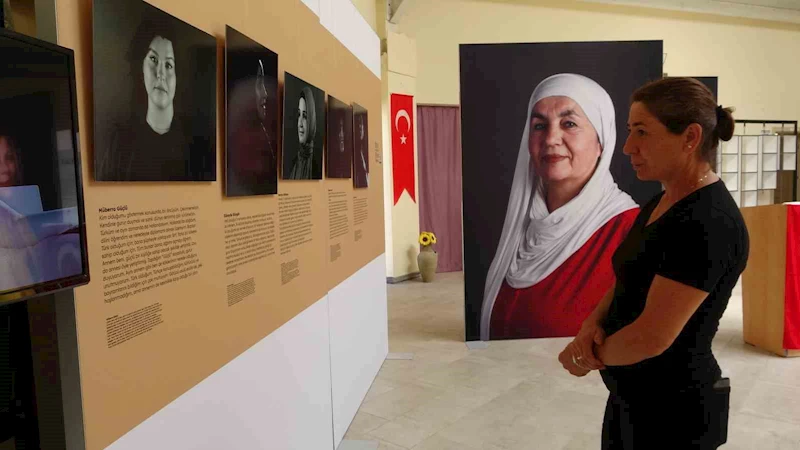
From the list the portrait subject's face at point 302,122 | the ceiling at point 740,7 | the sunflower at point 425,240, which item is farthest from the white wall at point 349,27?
the ceiling at point 740,7

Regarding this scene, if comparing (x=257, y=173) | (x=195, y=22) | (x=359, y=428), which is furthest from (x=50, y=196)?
(x=359, y=428)

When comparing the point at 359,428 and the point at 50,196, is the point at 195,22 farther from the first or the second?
the point at 359,428

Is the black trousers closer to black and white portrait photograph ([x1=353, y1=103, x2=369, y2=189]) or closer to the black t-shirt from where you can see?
the black t-shirt

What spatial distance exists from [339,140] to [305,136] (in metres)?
0.70

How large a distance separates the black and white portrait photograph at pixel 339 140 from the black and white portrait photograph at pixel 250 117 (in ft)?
2.89

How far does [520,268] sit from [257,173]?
3797mm

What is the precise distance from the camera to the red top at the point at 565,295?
17.9 ft

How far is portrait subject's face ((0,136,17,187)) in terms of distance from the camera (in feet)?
3.03

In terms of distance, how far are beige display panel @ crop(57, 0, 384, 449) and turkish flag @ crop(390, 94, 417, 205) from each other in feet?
20.1

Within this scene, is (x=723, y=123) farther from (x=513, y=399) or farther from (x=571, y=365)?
(x=513, y=399)

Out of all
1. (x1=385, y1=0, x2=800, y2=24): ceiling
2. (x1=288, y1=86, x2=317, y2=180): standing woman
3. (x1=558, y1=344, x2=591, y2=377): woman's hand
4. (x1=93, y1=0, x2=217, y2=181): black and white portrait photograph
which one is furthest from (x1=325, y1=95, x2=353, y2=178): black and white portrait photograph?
(x1=385, y1=0, x2=800, y2=24): ceiling

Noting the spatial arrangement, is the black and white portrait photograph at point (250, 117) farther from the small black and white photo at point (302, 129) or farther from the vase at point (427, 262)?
the vase at point (427, 262)

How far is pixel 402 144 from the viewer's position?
9.30 meters

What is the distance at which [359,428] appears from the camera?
3.70 metres
